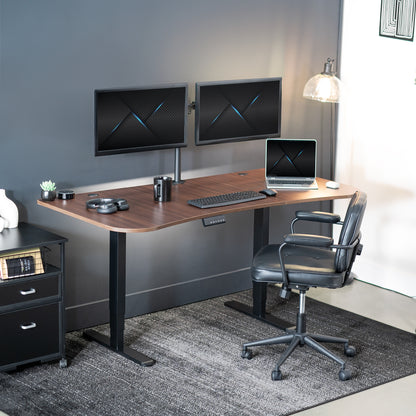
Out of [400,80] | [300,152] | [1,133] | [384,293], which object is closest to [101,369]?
[1,133]

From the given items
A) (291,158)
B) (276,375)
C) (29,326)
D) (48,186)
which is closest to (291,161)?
(291,158)

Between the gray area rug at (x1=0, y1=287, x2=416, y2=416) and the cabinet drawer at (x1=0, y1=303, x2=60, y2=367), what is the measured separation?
114mm

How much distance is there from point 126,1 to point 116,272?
5.14 feet

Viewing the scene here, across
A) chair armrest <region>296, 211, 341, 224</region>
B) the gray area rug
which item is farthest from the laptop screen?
the gray area rug

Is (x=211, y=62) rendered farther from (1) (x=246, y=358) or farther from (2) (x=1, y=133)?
(1) (x=246, y=358)

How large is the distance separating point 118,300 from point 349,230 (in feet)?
4.27

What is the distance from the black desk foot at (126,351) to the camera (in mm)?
4164

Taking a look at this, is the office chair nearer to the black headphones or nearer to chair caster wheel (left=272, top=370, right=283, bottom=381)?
chair caster wheel (left=272, top=370, right=283, bottom=381)

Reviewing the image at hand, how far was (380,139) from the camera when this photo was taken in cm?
536

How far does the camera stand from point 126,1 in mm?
4414

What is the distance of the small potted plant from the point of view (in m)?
4.18

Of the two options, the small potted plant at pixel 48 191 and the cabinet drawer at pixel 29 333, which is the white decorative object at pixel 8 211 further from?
the cabinet drawer at pixel 29 333

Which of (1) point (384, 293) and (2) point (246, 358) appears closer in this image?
(2) point (246, 358)

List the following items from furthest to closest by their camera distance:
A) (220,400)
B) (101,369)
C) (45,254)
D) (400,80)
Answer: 1. (400,80)
2. (45,254)
3. (101,369)
4. (220,400)
